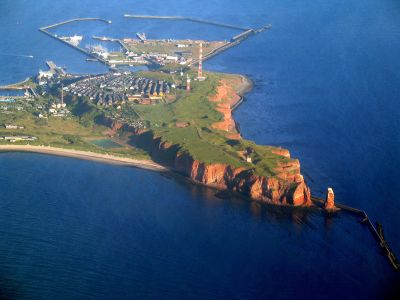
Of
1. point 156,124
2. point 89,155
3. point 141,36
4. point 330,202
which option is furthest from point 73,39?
point 330,202

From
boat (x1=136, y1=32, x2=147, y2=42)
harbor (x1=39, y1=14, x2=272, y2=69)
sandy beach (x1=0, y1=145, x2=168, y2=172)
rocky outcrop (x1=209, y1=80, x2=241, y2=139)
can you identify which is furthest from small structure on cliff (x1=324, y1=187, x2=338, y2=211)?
boat (x1=136, y1=32, x2=147, y2=42)

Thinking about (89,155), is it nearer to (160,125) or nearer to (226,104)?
(160,125)

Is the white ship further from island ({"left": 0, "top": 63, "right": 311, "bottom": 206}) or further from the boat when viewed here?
island ({"left": 0, "top": 63, "right": 311, "bottom": 206})

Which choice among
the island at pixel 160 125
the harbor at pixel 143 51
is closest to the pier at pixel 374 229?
the island at pixel 160 125

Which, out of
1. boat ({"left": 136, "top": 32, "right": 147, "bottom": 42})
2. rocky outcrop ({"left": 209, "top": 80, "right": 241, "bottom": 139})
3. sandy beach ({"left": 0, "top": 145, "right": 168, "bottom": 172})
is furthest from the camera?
boat ({"left": 136, "top": 32, "right": 147, "bottom": 42})

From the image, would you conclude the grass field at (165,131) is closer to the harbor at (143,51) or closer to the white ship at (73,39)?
the harbor at (143,51)

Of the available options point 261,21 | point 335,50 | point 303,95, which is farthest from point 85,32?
point 303,95
